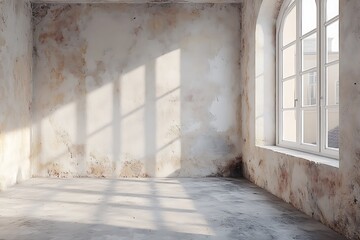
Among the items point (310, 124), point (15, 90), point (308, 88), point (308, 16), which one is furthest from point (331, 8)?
point (310, 124)

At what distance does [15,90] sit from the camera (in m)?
5.41

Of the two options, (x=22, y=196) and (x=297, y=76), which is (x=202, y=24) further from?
(x=22, y=196)

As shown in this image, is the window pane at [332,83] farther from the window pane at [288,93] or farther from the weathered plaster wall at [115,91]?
the weathered plaster wall at [115,91]

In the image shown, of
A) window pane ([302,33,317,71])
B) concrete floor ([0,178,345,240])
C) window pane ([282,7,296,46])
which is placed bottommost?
concrete floor ([0,178,345,240])

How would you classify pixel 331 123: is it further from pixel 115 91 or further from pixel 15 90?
pixel 15 90

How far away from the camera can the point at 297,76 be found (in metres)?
4.40

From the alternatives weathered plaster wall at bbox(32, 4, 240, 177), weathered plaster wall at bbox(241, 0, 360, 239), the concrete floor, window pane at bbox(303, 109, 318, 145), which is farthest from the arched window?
weathered plaster wall at bbox(32, 4, 240, 177)

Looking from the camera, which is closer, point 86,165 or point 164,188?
point 164,188

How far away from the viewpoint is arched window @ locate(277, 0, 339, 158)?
11.8 ft

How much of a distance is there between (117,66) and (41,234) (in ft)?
11.8

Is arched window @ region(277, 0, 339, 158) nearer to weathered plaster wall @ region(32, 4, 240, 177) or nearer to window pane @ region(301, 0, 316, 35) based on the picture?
window pane @ region(301, 0, 316, 35)

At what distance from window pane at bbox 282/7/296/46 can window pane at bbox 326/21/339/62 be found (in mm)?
1220

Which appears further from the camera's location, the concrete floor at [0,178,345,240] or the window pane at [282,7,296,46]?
the window pane at [282,7,296,46]

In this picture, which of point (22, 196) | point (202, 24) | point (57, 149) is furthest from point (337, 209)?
point (57, 149)
